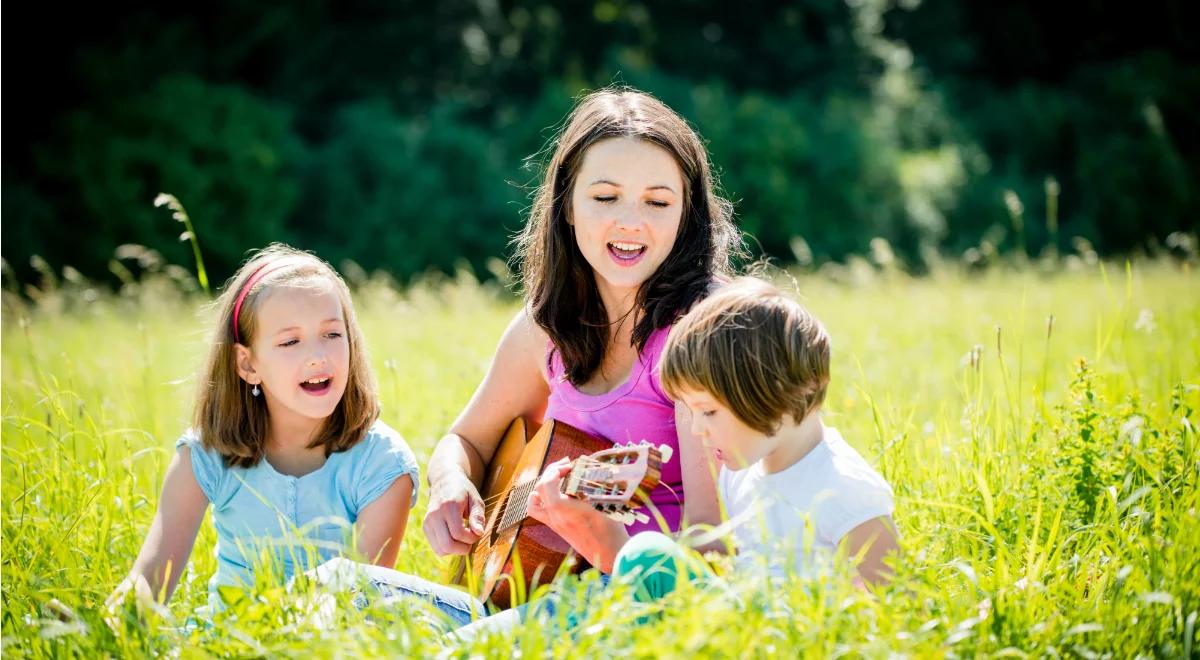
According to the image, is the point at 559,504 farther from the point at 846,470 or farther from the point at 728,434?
the point at 846,470

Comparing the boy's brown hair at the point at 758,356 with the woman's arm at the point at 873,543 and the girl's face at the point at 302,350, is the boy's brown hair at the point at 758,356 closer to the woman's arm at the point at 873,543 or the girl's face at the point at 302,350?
the woman's arm at the point at 873,543

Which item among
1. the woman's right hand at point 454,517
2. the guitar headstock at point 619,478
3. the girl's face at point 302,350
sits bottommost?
the woman's right hand at point 454,517

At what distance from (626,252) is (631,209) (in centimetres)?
13

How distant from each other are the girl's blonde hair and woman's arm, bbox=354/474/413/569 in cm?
23

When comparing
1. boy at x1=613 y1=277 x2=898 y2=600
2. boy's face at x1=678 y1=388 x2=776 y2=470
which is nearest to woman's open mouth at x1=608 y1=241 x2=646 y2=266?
boy at x1=613 y1=277 x2=898 y2=600

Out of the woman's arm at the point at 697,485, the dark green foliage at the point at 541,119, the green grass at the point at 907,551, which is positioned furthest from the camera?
the dark green foliage at the point at 541,119

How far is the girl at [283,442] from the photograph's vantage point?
3.08m

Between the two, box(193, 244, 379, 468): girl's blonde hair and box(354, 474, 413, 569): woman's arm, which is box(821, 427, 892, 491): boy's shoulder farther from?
box(193, 244, 379, 468): girl's blonde hair

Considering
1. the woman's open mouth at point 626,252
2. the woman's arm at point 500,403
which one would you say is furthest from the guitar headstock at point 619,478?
the woman's arm at point 500,403

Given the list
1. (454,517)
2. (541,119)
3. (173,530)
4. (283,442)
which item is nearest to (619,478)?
(454,517)

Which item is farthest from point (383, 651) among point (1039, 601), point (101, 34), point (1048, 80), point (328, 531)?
point (1048, 80)

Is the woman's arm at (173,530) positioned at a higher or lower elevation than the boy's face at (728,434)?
lower

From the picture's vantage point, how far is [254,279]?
3.20 meters

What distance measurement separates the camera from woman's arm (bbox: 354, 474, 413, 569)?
122 inches
